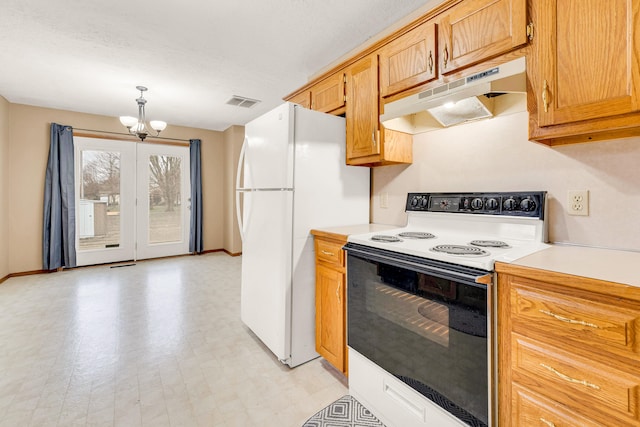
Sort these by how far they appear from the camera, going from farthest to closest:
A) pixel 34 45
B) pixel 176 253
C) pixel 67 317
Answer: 1. pixel 176 253
2. pixel 67 317
3. pixel 34 45

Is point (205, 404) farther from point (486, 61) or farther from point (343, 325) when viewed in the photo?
point (486, 61)

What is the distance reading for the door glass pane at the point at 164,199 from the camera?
5.34 metres

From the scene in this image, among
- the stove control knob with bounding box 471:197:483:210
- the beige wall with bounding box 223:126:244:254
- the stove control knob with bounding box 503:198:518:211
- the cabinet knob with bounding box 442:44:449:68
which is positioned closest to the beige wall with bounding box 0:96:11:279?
the beige wall with bounding box 223:126:244:254

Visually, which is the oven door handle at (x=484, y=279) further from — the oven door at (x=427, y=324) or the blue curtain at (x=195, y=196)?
the blue curtain at (x=195, y=196)

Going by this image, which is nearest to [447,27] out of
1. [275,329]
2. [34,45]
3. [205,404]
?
[275,329]

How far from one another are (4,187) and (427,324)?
5.54m

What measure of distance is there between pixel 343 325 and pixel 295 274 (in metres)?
0.46

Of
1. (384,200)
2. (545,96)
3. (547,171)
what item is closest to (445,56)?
(545,96)

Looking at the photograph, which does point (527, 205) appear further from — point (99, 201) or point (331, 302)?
point (99, 201)

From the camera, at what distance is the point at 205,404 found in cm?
169

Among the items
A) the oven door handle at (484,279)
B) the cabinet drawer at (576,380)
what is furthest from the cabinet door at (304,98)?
the cabinet drawer at (576,380)

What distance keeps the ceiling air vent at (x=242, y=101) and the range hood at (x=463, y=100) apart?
8.83ft

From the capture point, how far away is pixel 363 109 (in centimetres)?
212

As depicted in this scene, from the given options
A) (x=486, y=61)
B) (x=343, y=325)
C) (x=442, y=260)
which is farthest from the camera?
(x=343, y=325)
